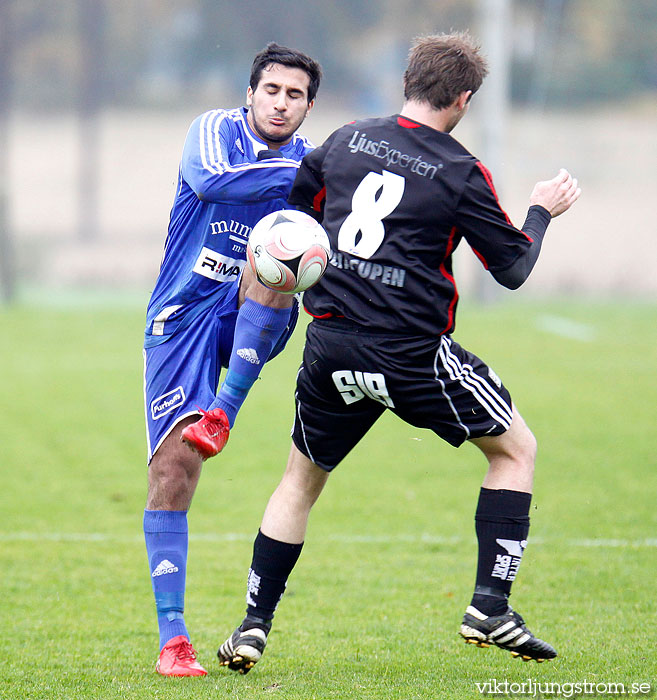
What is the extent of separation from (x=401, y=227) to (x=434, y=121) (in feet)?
1.26

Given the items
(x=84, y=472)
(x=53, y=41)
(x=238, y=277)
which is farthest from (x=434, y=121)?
(x=53, y=41)

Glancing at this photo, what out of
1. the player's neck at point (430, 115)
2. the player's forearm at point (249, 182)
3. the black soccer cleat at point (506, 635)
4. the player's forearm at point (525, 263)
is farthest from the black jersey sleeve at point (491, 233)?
the black soccer cleat at point (506, 635)

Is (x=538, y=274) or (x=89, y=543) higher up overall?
(x=89, y=543)

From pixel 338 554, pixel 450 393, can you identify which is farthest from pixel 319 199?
pixel 338 554

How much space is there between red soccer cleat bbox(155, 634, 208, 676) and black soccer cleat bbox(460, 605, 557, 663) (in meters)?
1.05

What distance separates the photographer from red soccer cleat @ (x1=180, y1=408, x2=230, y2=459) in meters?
3.87

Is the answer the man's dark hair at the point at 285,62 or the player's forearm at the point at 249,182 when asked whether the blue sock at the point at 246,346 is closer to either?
the player's forearm at the point at 249,182

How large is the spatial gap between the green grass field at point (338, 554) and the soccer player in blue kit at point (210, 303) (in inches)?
21.4

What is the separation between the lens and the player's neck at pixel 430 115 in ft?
12.2

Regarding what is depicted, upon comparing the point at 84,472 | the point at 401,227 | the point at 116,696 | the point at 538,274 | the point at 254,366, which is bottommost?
the point at 538,274

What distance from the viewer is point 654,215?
88.2 feet

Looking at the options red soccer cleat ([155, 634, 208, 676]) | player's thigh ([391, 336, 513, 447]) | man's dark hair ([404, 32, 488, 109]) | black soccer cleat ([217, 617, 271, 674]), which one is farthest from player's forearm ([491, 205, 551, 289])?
red soccer cleat ([155, 634, 208, 676])

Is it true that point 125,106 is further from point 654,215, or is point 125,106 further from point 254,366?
point 254,366

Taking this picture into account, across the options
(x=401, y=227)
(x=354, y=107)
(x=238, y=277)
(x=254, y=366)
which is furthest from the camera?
(x=354, y=107)
